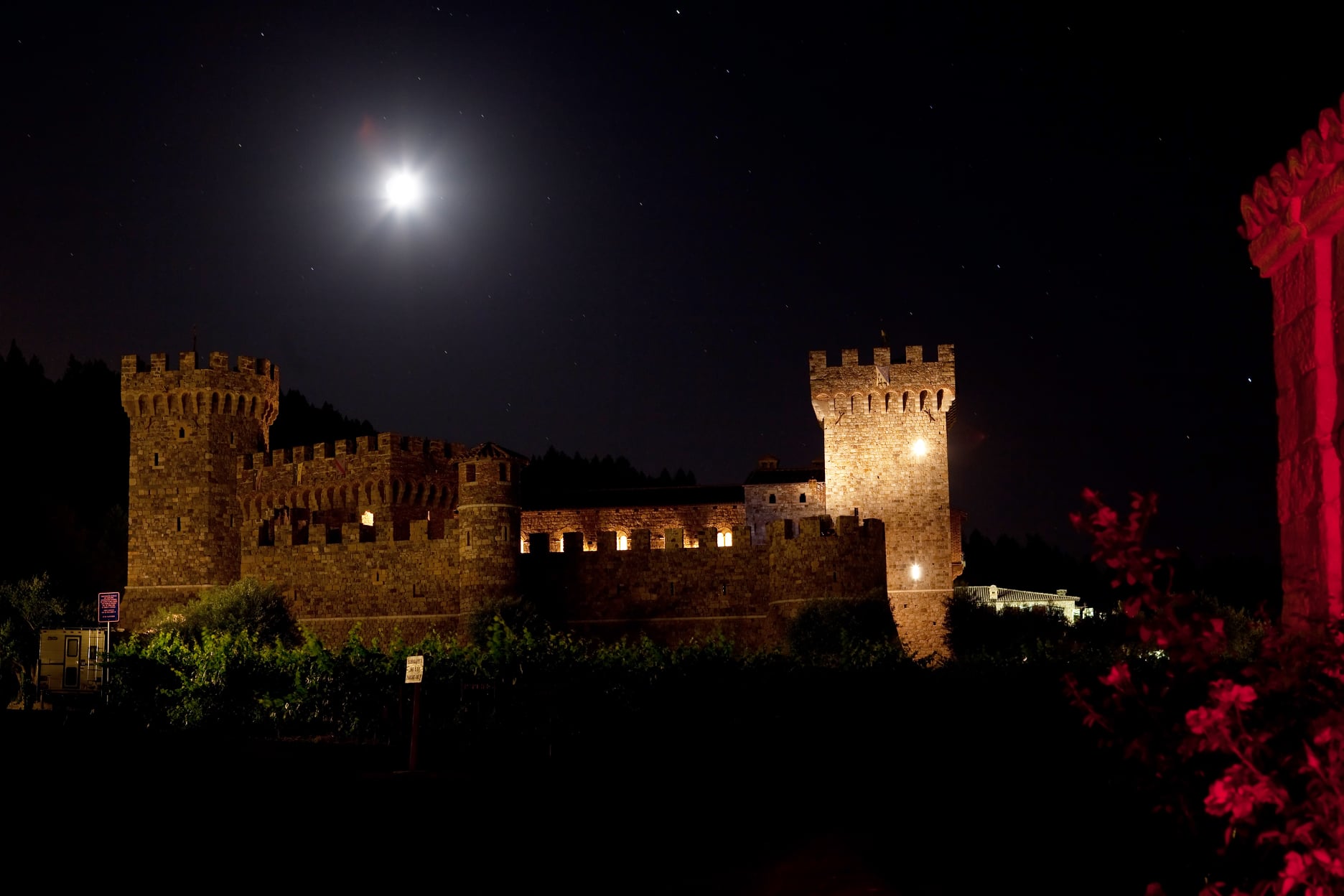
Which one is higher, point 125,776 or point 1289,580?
point 1289,580

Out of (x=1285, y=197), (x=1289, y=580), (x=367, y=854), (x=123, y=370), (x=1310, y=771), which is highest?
(x=123, y=370)

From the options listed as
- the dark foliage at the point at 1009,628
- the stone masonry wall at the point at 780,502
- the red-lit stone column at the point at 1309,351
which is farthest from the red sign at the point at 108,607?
the stone masonry wall at the point at 780,502

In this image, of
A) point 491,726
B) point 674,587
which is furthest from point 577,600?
point 491,726

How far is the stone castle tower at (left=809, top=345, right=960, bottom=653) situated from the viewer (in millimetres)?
38156

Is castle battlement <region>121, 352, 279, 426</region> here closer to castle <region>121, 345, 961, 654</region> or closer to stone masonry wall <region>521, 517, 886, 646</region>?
castle <region>121, 345, 961, 654</region>

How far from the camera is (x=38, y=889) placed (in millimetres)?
11672

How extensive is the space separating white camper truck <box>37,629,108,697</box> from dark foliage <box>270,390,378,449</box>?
4446cm

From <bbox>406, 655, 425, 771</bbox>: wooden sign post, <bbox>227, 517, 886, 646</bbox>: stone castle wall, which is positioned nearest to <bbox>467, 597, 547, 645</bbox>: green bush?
<bbox>227, 517, 886, 646</bbox>: stone castle wall

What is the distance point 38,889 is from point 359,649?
11816mm

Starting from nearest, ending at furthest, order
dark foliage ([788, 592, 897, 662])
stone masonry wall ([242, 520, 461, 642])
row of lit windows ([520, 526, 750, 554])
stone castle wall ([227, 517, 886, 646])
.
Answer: dark foliage ([788, 592, 897, 662])
stone castle wall ([227, 517, 886, 646])
stone masonry wall ([242, 520, 461, 642])
row of lit windows ([520, 526, 750, 554])

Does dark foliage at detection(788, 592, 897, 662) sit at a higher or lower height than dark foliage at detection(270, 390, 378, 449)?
lower

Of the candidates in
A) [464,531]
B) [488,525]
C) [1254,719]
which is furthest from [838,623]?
[1254,719]

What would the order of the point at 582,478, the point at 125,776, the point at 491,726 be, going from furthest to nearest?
the point at 582,478 < the point at 491,726 < the point at 125,776

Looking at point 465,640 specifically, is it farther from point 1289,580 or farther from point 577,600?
point 1289,580
